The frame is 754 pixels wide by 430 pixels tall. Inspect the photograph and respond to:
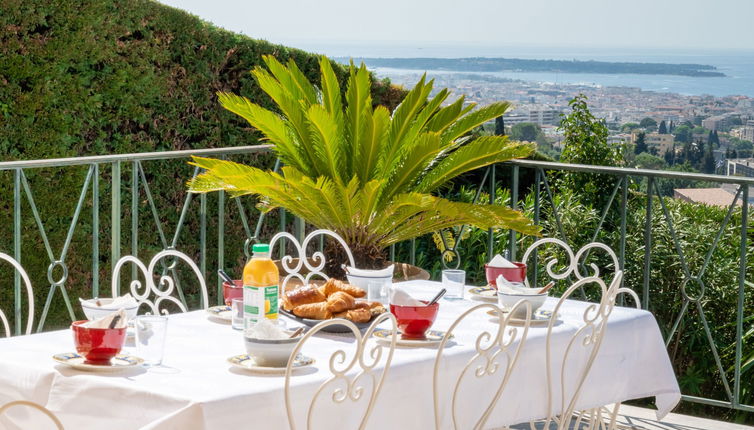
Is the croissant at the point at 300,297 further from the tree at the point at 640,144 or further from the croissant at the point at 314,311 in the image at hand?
the tree at the point at 640,144

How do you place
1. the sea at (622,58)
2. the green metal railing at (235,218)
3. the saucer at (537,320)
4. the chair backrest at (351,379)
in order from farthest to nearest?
the sea at (622,58) < the green metal railing at (235,218) < the saucer at (537,320) < the chair backrest at (351,379)

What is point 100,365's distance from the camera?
2299mm

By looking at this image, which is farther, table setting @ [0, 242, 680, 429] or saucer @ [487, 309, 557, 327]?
saucer @ [487, 309, 557, 327]

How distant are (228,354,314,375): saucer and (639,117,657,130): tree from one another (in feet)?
33.7

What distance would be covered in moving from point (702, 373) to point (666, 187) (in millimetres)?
4014

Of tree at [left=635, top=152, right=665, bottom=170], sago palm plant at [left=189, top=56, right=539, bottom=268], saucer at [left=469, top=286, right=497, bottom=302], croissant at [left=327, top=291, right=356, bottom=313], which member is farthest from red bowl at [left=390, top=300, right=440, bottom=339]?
tree at [left=635, top=152, right=665, bottom=170]

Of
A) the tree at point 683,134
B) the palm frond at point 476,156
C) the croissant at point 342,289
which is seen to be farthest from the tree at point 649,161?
the croissant at point 342,289

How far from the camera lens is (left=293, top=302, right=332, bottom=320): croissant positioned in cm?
276

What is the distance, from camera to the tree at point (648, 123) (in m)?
12.2

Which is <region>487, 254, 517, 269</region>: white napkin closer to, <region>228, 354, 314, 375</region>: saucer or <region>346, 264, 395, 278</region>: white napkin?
<region>346, 264, 395, 278</region>: white napkin

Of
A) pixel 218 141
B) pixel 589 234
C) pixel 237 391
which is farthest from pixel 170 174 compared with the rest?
pixel 237 391

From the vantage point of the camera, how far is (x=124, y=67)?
22.8ft

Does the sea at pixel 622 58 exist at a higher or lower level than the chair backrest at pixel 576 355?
higher

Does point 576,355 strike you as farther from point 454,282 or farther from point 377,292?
point 377,292
